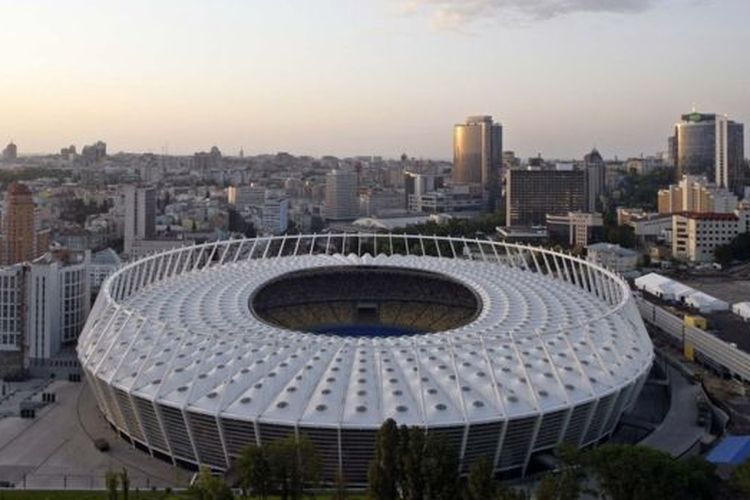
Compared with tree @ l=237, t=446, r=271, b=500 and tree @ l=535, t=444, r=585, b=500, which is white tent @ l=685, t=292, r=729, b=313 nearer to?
tree @ l=535, t=444, r=585, b=500

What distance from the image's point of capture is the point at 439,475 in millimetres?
23672

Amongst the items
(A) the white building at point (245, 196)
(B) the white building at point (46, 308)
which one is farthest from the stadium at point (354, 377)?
(A) the white building at point (245, 196)

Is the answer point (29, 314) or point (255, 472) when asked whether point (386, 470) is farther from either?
point (29, 314)

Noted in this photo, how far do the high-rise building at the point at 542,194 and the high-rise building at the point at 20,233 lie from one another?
7574cm

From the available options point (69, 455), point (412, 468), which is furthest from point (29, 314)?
point (412, 468)

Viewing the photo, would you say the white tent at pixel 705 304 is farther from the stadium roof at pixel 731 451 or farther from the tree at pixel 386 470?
Answer: the tree at pixel 386 470

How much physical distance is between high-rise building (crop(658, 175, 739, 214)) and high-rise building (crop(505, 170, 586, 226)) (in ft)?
53.0

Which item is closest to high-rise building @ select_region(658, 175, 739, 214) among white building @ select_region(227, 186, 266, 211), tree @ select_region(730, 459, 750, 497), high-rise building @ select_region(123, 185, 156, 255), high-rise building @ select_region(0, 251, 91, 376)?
white building @ select_region(227, 186, 266, 211)

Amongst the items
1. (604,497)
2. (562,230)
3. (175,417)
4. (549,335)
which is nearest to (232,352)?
(175,417)

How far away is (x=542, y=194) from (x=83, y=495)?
115 m

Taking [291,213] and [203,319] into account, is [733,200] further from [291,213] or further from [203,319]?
[203,319]

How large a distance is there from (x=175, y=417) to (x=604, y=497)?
16.4 meters

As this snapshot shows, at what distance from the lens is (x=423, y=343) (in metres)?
34.4

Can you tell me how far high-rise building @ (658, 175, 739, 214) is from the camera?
124 m
